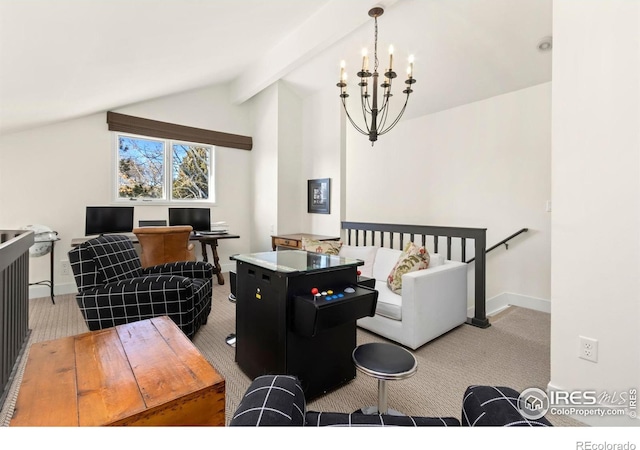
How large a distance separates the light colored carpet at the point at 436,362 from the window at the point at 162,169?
188cm

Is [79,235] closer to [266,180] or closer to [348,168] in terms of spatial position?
[266,180]

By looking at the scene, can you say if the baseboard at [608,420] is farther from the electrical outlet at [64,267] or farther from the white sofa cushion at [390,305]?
the electrical outlet at [64,267]

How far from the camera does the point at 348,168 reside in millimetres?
6094

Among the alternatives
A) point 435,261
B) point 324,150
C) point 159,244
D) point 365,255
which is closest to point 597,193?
point 435,261

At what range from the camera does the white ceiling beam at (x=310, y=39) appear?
9.73 ft

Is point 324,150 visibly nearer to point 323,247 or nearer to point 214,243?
point 323,247

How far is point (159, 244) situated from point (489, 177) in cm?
429

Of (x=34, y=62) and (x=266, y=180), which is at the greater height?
(x=34, y=62)

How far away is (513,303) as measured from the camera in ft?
13.0

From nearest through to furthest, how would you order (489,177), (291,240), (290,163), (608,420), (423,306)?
(608,420) → (423,306) → (489,177) → (291,240) → (290,163)

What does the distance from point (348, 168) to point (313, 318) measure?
4830mm

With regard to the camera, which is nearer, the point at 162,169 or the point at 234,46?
the point at 234,46

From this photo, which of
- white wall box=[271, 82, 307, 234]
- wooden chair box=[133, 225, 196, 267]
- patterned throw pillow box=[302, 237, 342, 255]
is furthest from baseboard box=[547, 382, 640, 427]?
white wall box=[271, 82, 307, 234]
